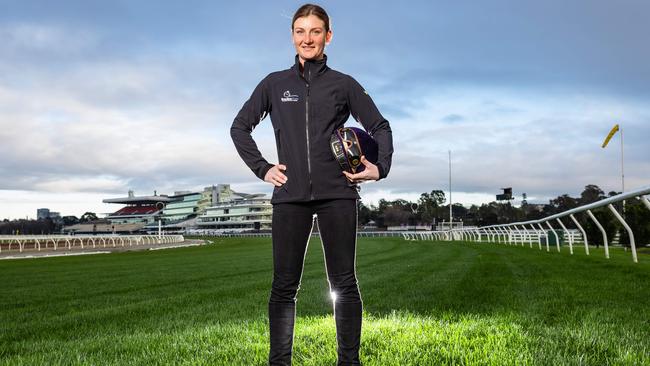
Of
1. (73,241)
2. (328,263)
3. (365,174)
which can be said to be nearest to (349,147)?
(365,174)

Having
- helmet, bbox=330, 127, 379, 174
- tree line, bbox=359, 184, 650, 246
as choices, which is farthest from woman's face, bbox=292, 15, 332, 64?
tree line, bbox=359, 184, 650, 246

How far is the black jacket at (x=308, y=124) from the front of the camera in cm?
346

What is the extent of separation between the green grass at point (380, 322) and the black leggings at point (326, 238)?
0.60 meters

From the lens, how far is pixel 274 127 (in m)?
3.71

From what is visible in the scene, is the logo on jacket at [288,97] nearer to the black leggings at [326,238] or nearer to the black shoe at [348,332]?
the black leggings at [326,238]

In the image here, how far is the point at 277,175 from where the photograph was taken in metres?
3.49

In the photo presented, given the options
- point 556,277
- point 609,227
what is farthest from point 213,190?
point 556,277

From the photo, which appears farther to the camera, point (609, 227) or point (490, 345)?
point (609, 227)

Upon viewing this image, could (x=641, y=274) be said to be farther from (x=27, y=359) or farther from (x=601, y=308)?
(x=27, y=359)

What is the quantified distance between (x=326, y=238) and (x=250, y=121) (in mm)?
942

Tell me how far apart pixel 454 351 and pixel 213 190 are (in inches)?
7297

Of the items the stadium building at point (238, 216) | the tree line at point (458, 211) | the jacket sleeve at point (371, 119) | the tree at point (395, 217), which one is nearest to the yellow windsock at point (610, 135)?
the tree line at point (458, 211)

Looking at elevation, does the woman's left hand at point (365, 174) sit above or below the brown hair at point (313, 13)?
below

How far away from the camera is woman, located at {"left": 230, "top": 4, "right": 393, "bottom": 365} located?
3436 millimetres
